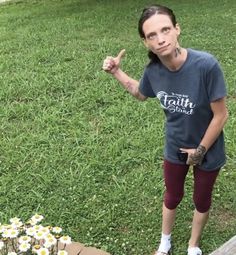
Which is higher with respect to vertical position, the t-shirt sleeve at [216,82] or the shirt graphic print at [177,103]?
the t-shirt sleeve at [216,82]

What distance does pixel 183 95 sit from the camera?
2291mm

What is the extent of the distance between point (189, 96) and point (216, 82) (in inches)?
5.5

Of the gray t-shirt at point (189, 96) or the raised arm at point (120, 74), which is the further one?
the raised arm at point (120, 74)

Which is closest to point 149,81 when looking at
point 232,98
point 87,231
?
point 87,231

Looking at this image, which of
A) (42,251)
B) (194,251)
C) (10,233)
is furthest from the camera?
(194,251)

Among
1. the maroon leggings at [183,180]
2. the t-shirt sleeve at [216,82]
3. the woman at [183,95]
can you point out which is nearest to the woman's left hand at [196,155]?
the woman at [183,95]

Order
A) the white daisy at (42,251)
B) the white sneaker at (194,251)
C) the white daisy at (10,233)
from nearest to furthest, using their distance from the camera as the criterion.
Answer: the white daisy at (42,251), the white daisy at (10,233), the white sneaker at (194,251)

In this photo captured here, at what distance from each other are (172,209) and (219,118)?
72 centimetres

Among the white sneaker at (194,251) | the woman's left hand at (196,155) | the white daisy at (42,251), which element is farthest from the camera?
the white sneaker at (194,251)

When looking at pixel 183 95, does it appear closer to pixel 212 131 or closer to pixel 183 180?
pixel 212 131

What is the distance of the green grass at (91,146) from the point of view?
319 cm

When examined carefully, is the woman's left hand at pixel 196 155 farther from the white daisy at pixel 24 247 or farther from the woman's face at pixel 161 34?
the white daisy at pixel 24 247

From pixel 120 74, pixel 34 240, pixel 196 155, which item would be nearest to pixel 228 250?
pixel 196 155

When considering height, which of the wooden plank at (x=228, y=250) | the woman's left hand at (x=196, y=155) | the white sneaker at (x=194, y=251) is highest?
the woman's left hand at (x=196, y=155)
